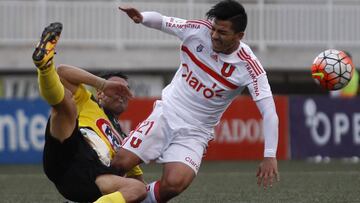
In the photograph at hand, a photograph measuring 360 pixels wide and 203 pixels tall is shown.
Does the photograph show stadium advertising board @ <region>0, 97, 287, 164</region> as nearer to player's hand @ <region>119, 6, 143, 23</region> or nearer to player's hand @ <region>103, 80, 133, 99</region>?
player's hand @ <region>119, 6, 143, 23</region>

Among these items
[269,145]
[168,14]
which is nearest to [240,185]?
[269,145]

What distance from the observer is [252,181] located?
38.3ft

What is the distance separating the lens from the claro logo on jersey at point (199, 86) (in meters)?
7.79

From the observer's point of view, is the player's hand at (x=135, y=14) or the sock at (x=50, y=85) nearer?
the sock at (x=50, y=85)

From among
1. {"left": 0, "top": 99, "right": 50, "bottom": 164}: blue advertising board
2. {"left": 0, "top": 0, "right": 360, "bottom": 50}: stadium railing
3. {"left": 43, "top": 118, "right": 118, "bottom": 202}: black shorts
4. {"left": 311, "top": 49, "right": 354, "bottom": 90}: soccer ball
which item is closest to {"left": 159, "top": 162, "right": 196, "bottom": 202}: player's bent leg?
{"left": 43, "top": 118, "right": 118, "bottom": 202}: black shorts

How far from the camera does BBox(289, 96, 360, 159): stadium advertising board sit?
17.3m

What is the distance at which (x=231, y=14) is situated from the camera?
7.64 metres

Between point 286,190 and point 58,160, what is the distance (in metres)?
3.92

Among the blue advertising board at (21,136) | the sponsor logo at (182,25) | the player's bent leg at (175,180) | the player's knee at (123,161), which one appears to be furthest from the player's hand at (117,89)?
the blue advertising board at (21,136)

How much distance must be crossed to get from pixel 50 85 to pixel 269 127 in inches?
71.9

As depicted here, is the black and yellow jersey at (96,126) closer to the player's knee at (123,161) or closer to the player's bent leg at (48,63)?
the player's knee at (123,161)

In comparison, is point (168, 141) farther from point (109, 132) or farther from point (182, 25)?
point (182, 25)

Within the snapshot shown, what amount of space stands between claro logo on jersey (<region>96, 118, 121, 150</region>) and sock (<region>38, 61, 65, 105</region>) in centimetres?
96

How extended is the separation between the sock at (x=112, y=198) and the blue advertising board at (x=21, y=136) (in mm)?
9508
